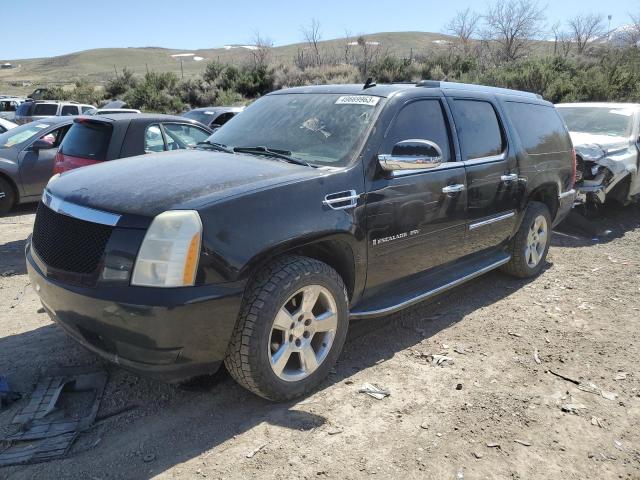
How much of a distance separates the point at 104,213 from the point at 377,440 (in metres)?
1.90

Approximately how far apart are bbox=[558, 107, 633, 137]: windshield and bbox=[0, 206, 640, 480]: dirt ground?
14.8ft

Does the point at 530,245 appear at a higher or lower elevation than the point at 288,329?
lower

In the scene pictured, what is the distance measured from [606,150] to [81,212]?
7.11 m

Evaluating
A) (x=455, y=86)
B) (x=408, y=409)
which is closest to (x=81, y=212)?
(x=408, y=409)

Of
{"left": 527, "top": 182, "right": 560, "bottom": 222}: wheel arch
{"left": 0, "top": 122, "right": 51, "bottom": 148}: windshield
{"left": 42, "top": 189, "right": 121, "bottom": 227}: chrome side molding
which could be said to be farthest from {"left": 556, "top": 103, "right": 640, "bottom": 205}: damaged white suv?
{"left": 0, "top": 122, "right": 51, "bottom": 148}: windshield

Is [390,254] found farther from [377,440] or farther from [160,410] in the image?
[160,410]

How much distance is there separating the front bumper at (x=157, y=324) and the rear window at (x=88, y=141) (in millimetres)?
3636

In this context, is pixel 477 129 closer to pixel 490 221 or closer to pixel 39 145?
pixel 490 221

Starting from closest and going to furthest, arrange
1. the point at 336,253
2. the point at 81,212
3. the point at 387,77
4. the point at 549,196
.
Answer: the point at 81,212 < the point at 336,253 < the point at 549,196 < the point at 387,77

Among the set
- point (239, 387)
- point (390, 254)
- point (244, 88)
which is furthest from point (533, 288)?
point (244, 88)

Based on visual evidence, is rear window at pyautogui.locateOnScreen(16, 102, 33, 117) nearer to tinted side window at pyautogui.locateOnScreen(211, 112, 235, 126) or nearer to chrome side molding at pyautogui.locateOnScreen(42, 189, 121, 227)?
tinted side window at pyautogui.locateOnScreen(211, 112, 235, 126)

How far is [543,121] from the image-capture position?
17.9 ft

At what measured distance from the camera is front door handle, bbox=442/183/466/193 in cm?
405

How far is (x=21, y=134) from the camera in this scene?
873cm
